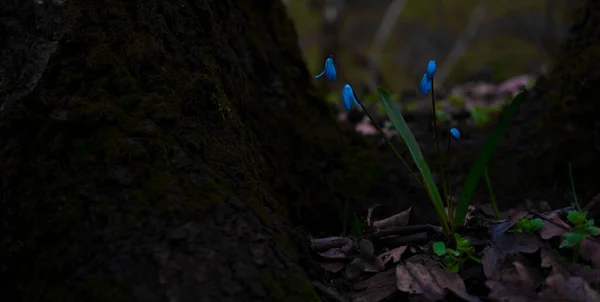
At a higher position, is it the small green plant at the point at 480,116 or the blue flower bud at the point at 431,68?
the small green plant at the point at 480,116

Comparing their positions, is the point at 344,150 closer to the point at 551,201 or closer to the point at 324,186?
the point at 324,186

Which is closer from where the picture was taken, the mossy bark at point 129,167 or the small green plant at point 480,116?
the mossy bark at point 129,167

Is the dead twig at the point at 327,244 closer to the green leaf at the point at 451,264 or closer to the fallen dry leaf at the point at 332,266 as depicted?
the fallen dry leaf at the point at 332,266

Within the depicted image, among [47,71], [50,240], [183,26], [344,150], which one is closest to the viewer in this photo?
[50,240]

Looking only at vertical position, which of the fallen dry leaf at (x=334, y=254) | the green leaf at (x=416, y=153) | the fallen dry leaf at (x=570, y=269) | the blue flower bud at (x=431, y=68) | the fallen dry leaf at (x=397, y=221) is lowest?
the fallen dry leaf at (x=570, y=269)

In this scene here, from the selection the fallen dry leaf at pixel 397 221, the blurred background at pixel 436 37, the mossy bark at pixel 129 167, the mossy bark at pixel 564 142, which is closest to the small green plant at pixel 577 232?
the fallen dry leaf at pixel 397 221

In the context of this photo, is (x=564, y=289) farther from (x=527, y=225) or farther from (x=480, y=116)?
(x=480, y=116)

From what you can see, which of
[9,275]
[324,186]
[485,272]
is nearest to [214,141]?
[9,275]
